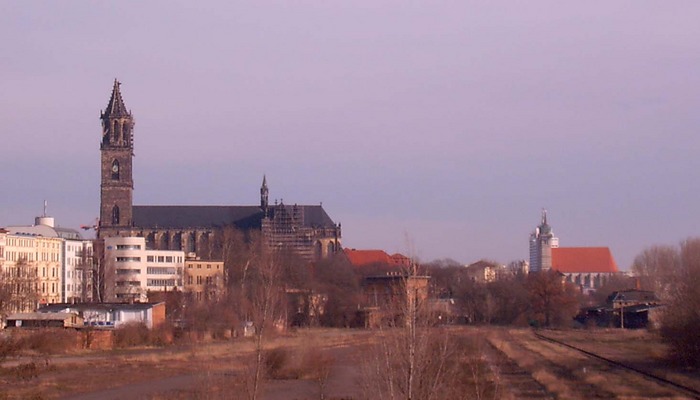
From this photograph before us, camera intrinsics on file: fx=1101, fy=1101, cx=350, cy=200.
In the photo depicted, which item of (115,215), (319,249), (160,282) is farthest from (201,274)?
(319,249)

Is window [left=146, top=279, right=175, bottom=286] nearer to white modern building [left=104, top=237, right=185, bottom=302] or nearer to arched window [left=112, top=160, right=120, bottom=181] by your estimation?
white modern building [left=104, top=237, right=185, bottom=302]

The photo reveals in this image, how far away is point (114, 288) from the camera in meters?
113

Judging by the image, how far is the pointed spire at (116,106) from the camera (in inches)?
5846

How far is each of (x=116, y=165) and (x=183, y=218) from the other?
12959 mm

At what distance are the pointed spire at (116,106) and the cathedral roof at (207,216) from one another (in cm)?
1399

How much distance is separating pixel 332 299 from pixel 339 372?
Answer: 56726 millimetres

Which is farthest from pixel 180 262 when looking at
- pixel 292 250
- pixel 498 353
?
pixel 498 353

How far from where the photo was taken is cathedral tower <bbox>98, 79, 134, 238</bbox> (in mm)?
147875

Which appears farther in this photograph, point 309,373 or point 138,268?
point 138,268

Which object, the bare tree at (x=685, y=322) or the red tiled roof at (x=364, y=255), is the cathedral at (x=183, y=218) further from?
the bare tree at (x=685, y=322)

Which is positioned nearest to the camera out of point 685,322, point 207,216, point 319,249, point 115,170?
point 685,322

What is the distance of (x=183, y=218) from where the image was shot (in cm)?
15538

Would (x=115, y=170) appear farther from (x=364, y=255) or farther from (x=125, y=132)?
(x=364, y=255)

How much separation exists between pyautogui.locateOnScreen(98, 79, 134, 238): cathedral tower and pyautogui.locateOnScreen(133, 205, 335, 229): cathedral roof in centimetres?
393
